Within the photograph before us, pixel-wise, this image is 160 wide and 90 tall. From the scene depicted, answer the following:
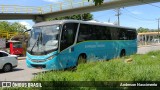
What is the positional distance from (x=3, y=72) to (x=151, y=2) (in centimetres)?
2372

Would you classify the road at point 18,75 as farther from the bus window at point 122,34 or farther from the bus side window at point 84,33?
the bus window at point 122,34

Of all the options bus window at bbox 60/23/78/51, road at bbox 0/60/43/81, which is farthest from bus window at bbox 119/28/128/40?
road at bbox 0/60/43/81

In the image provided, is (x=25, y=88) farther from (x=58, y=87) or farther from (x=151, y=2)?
(x=151, y=2)

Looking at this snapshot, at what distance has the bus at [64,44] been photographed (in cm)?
1545

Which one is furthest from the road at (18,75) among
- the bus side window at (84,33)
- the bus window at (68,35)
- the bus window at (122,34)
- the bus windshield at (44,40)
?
the bus window at (122,34)

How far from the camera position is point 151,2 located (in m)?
36.0

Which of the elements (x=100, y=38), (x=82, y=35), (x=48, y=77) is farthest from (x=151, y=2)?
(x=48, y=77)

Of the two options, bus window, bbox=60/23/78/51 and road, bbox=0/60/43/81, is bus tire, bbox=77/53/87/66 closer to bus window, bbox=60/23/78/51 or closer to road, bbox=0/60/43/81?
bus window, bbox=60/23/78/51

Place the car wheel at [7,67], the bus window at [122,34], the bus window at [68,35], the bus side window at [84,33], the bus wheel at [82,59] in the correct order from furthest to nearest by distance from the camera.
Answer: the bus window at [122,34] → the car wheel at [7,67] → the bus side window at [84,33] → the bus wheel at [82,59] → the bus window at [68,35]

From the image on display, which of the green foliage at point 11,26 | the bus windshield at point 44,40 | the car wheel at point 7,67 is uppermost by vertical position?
the bus windshield at point 44,40

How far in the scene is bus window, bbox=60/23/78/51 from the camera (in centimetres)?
1580

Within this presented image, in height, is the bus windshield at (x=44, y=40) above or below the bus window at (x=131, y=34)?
above

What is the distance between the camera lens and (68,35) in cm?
1642

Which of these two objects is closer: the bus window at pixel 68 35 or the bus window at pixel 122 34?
the bus window at pixel 68 35
